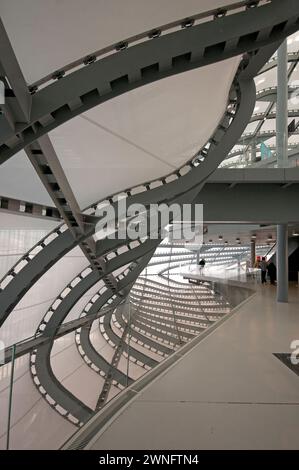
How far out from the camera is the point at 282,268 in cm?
1536

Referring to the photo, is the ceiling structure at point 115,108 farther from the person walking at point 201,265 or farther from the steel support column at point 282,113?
the person walking at point 201,265

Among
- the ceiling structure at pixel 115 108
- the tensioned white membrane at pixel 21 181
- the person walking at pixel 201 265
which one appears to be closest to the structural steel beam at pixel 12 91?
the ceiling structure at pixel 115 108

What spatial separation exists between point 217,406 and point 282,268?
472 inches

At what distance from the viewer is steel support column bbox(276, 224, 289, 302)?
15.0 metres

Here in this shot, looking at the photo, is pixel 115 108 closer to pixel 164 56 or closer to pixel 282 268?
pixel 164 56

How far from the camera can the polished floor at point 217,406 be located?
3445mm

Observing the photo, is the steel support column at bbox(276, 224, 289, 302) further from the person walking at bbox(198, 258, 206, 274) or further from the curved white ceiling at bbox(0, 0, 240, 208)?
the person walking at bbox(198, 258, 206, 274)

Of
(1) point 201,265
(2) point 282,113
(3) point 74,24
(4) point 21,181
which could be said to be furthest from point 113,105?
(1) point 201,265

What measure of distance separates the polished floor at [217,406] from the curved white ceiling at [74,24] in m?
3.85

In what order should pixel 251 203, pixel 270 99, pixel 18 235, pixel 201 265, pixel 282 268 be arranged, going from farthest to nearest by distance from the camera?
pixel 201 265 → pixel 270 99 → pixel 282 268 → pixel 251 203 → pixel 18 235

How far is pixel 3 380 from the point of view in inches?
117

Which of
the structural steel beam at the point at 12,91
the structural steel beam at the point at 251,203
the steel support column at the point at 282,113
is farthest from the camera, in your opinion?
the structural steel beam at the point at 251,203

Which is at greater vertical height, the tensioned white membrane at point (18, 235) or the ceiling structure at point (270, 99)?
the ceiling structure at point (270, 99)
